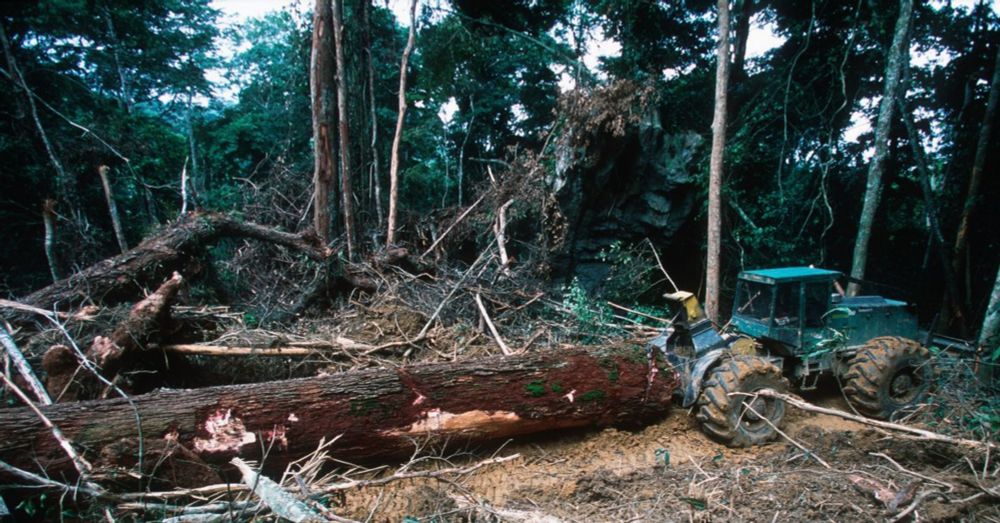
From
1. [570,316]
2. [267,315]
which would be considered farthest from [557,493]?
[267,315]

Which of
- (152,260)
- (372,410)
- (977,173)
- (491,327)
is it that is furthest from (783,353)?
(152,260)

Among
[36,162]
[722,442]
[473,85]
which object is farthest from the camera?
[473,85]

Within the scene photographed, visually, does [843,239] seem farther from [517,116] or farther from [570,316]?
[517,116]

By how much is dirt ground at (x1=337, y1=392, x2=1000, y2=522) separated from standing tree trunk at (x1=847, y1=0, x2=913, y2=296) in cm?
450

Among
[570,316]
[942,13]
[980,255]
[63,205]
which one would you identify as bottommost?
[570,316]

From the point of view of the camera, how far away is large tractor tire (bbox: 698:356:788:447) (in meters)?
3.60

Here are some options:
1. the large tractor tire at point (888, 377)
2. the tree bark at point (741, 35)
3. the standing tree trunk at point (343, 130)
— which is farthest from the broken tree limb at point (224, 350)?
the tree bark at point (741, 35)

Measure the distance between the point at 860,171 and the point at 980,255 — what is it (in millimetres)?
2439

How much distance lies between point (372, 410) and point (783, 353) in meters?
4.21

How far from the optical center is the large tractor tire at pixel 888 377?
399 cm

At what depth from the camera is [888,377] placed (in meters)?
4.00

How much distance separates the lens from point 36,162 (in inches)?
313

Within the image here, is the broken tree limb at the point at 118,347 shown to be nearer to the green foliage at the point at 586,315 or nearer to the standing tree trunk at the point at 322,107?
the standing tree trunk at the point at 322,107

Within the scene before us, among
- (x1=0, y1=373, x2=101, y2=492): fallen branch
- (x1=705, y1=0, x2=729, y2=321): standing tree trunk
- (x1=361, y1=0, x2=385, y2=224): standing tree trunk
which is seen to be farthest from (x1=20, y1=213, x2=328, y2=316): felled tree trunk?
(x1=705, y1=0, x2=729, y2=321): standing tree trunk
